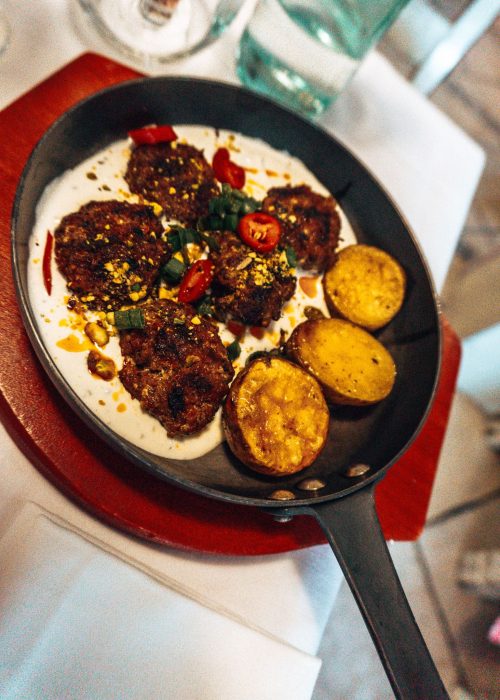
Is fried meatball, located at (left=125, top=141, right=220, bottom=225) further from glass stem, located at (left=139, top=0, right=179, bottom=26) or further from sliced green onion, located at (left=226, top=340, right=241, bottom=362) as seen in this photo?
glass stem, located at (left=139, top=0, right=179, bottom=26)

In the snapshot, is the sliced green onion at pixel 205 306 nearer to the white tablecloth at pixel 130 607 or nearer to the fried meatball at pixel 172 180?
the fried meatball at pixel 172 180

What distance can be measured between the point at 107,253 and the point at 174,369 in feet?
1.39

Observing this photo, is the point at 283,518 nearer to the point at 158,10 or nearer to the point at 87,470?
the point at 87,470

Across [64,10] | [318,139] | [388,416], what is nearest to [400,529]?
[388,416]

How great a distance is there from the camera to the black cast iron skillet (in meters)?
1.33

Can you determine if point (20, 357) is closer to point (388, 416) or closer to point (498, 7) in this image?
point (388, 416)

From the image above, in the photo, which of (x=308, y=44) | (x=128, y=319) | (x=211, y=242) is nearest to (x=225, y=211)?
(x=211, y=242)

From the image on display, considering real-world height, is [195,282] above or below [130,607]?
above

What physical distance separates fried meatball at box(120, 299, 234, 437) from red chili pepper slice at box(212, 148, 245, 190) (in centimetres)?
65

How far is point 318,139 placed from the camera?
2.18 metres

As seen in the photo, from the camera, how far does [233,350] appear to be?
1.80 m

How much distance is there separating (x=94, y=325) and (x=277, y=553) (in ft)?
2.97

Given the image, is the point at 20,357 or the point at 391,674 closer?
the point at 391,674

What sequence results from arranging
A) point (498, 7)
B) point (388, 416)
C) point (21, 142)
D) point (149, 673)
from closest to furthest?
point (149, 673) < point (21, 142) < point (388, 416) < point (498, 7)
